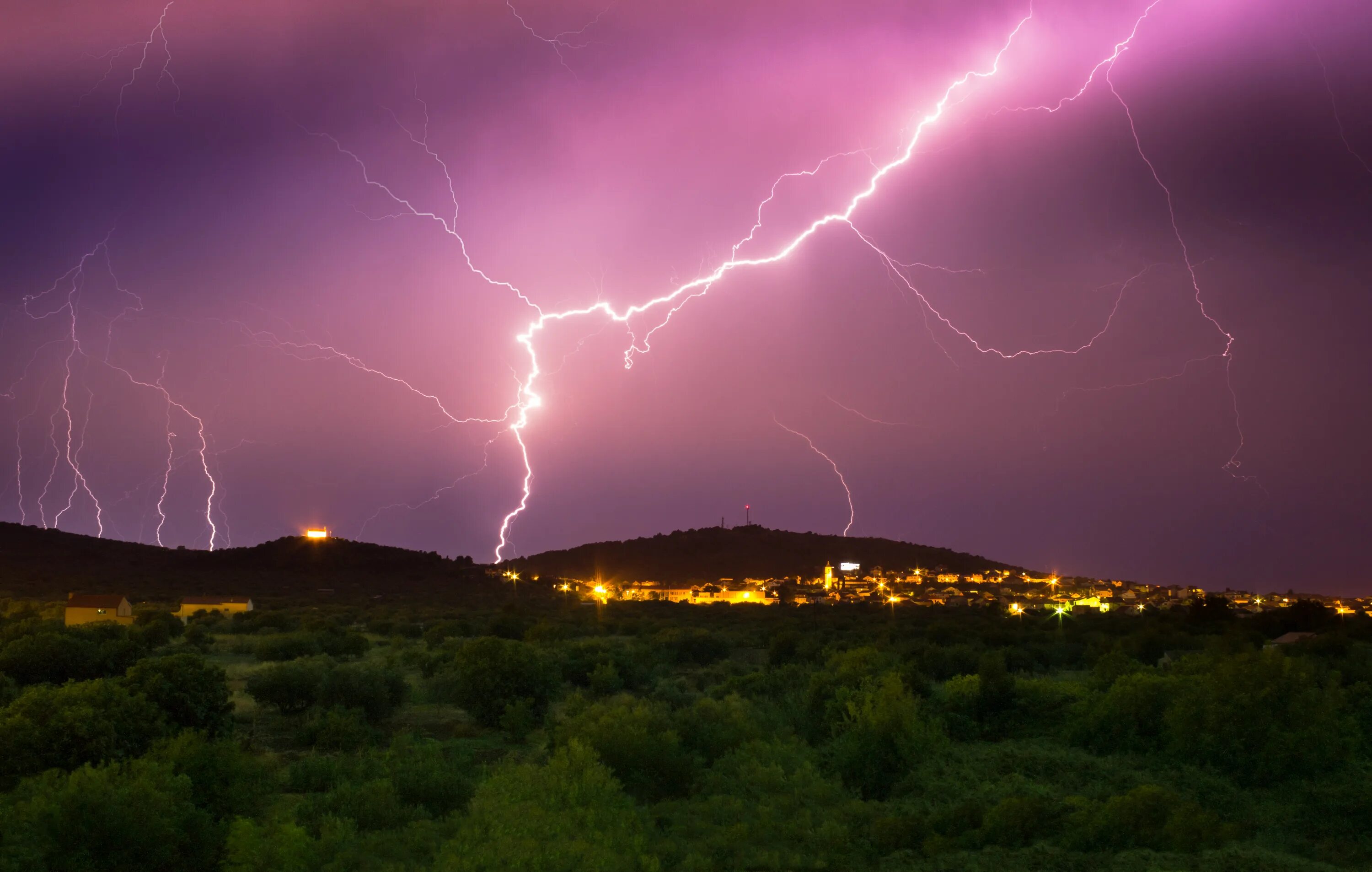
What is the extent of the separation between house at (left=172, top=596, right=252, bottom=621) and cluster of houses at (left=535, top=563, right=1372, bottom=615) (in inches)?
979

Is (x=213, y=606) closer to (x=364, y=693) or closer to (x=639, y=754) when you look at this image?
(x=364, y=693)

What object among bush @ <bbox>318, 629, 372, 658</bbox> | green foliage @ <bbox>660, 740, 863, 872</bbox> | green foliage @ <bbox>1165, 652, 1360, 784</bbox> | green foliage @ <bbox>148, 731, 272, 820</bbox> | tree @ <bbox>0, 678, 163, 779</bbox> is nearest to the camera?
green foliage @ <bbox>660, 740, 863, 872</bbox>

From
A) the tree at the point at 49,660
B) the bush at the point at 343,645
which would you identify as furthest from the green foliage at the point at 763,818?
the bush at the point at 343,645

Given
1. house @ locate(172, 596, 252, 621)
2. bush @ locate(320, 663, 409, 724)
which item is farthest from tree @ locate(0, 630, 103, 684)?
house @ locate(172, 596, 252, 621)

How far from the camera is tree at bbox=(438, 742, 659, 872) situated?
10.2 m

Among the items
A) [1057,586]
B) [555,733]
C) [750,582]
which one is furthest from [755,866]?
[1057,586]

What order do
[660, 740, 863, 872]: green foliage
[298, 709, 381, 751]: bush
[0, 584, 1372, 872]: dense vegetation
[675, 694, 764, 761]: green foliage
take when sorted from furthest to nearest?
[298, 709, 381, 751]: bush, [675, 694, 764, 761]: green foliage, [660, 740, 863, 872]: green foliage, [0, 584, 1372, 872]: dense vegetation

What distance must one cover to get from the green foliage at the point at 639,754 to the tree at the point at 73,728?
273 inches

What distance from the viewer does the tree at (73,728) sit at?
14.5 meters

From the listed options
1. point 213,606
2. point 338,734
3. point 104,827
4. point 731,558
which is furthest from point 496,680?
point 731,558

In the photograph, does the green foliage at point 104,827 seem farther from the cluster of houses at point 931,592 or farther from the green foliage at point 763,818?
the cluster of houses at point 931,592

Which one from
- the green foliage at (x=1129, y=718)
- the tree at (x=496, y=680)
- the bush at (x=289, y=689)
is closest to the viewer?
the green foliage at (x=1129, y=718)

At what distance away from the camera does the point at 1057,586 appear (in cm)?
10019

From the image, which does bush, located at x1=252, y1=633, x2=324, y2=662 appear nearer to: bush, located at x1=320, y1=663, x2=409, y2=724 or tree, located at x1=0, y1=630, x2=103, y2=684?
tree, located at x1=0, y1=630, x2=103, y2=684
